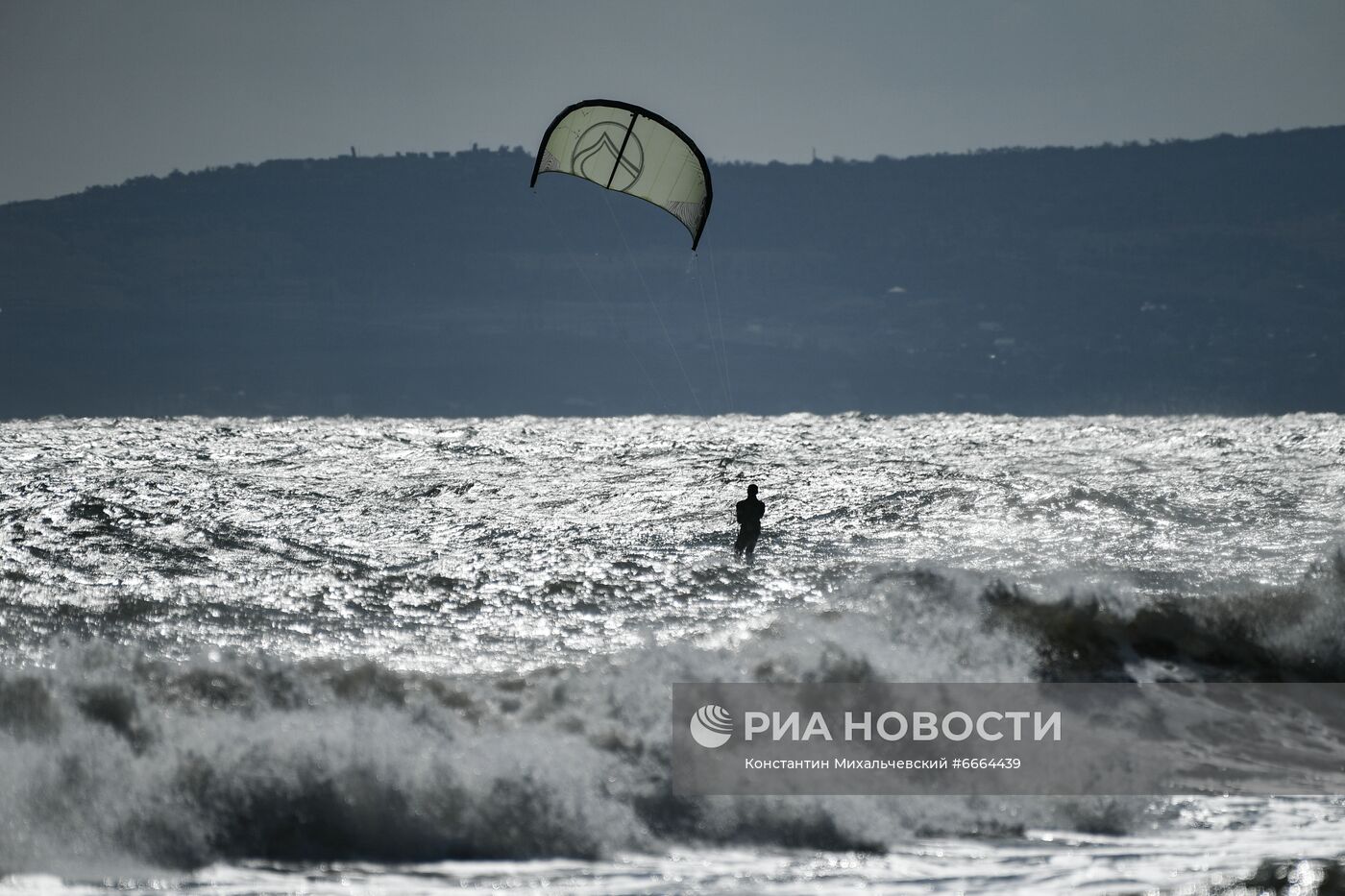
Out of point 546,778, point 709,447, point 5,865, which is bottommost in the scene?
point 5,865

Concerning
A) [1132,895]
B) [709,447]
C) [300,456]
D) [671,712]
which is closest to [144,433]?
[300,456]

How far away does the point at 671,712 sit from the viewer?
986 centimetres

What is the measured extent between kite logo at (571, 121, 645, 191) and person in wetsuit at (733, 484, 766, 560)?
4791 mm

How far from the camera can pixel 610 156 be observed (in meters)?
18.3

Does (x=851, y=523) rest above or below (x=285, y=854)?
above

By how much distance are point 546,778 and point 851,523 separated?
50.4 feet

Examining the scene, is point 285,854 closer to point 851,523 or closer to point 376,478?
point 851,523

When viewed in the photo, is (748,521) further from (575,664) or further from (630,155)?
(575,664)

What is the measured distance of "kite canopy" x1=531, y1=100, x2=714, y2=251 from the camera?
1764cm

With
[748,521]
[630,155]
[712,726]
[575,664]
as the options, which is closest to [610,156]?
[630,155]
